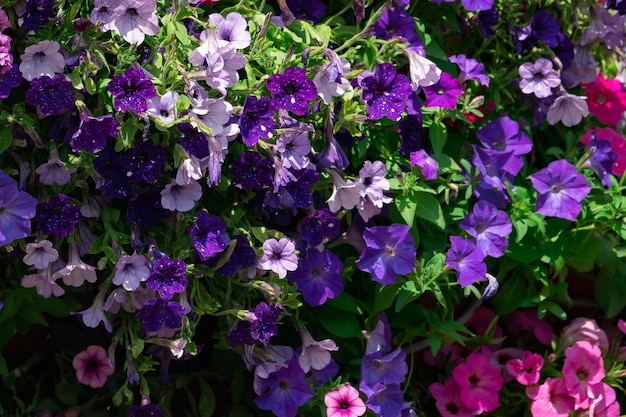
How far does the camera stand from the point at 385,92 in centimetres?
190

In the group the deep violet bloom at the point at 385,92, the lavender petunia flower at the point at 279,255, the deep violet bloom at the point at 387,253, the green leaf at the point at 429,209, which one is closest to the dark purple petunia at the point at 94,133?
the lavender petunia flower at the point at 279,255

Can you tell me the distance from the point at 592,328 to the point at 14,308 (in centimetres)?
142

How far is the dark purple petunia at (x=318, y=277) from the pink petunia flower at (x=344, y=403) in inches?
7.7

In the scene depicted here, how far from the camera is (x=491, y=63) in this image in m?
2.50

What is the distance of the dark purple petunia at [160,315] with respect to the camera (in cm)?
177

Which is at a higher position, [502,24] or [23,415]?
[502,24]

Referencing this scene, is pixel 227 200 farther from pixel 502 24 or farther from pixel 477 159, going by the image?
pixel 502 24

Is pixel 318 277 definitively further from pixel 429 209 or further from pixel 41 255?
pixel 41 255

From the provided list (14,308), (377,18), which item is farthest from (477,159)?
(14,308)

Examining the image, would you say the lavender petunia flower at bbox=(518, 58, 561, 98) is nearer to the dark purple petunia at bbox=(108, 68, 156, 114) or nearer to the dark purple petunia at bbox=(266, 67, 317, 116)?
the dark purple petunia at bbox=(266, 67, 317, 116)

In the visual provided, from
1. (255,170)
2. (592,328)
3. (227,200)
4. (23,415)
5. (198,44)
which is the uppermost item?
(198,44)

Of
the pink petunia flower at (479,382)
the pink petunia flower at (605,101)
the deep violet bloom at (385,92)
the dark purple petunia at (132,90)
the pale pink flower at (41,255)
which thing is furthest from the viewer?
the pink petunia flower at (605,101)

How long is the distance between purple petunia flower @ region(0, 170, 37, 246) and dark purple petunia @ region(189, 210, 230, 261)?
302mm

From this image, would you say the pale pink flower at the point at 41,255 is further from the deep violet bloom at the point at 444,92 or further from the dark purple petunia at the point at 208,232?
the deep violet bloom at the point at 444,92
